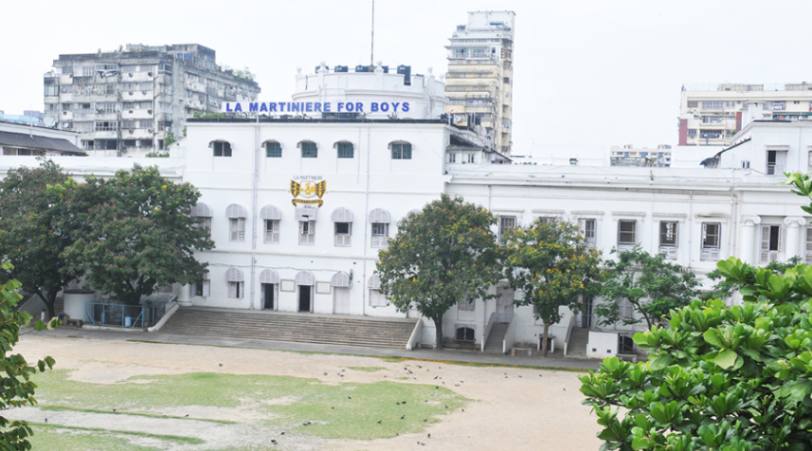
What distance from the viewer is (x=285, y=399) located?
33.8 m

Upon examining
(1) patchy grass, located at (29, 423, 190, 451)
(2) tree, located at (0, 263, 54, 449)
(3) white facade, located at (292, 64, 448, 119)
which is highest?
(3) white facade, located at (292, 64, 448, 119)

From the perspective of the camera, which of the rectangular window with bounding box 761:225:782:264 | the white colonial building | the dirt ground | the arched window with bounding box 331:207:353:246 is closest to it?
the dirt ground

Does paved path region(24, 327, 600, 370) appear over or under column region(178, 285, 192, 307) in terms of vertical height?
under

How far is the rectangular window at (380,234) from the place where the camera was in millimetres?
50531

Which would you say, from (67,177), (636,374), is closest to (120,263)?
(67,177)

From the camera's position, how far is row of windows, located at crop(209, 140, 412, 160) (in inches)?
1980

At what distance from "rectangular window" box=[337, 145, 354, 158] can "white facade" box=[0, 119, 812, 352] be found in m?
0.09

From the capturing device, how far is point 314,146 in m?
51.7

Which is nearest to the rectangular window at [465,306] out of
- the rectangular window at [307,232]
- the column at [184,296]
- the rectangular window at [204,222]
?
the rectangular window at [307,232]

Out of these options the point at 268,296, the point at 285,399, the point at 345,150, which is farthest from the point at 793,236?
the point at 268,296

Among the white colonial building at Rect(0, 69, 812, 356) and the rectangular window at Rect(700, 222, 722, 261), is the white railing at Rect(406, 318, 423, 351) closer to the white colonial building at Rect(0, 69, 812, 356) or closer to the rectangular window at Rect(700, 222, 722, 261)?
the white colonial building at Rect(0, 69, 812, 356)

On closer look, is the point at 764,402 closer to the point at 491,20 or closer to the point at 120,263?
the point at 120,263

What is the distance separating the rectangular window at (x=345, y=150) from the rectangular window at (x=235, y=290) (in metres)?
9.66

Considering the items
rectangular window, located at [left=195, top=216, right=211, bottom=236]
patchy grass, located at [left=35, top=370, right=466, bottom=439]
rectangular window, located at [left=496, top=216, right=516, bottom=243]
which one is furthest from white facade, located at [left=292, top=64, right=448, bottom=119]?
patchy grass, located at [left=35, top=370, right=466, bottom=439]
